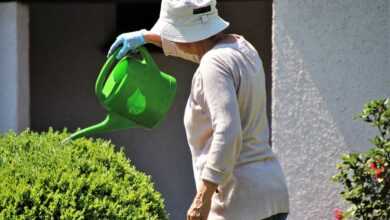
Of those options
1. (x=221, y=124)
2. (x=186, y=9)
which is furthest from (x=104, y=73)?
(x=221, y=124)

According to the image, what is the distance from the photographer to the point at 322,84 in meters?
5.21

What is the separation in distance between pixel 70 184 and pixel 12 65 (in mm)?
2117

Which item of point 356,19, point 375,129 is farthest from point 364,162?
point 356,19

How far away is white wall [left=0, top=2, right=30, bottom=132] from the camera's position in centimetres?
594

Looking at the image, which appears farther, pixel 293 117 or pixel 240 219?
pixel 293 117

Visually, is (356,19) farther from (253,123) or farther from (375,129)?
(253,123)

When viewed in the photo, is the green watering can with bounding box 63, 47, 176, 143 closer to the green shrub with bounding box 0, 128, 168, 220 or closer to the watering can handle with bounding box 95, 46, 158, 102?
the watering can handle with bounding box 95, 46, 158, 102

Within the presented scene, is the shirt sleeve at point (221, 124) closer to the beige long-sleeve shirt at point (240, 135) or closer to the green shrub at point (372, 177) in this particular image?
the beige long-sleeve shirt at point (240, 135)

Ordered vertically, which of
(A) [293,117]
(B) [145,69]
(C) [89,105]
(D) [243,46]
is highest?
(D) [243,46]

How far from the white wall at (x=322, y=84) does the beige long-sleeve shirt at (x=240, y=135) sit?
1.64 meters

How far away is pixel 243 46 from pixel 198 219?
27.7 inches

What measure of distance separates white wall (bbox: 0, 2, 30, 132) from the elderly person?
2471mm

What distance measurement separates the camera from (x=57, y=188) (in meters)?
4.02

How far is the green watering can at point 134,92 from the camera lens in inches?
172
